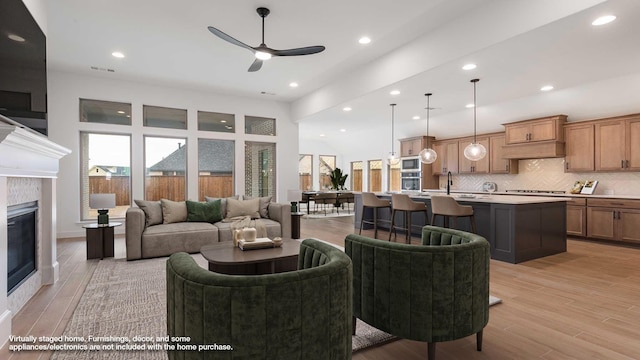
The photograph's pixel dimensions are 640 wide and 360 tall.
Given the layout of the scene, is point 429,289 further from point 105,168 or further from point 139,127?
point 105,168

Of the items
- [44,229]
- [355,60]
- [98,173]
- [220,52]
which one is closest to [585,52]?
[355,60]

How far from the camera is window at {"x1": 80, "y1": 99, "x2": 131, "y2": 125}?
20.2 feet

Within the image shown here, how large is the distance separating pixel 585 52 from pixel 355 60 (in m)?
3.06

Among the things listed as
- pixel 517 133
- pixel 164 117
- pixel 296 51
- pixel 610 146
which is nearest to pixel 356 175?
pixel 517 133

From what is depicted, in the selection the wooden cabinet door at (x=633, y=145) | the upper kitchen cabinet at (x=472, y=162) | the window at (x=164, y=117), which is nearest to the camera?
the wooden cabinet door at (x=633, y=145)

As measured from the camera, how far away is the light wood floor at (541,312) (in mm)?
2070

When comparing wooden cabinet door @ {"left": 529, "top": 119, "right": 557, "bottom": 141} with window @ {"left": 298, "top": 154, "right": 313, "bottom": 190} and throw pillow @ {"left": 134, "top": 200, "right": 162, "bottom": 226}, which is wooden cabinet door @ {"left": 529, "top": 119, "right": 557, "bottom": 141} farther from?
window @ {"left": 298, "top": 154, "right": 313, "bottom": 190}

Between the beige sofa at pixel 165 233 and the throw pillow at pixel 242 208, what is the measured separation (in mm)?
253

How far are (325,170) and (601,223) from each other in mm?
8661

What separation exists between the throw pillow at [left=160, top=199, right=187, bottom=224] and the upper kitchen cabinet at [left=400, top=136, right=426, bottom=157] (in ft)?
22.2

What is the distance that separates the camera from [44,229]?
3.37 metres

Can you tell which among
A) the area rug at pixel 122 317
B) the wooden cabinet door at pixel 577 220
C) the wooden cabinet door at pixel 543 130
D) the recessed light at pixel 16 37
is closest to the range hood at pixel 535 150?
the wooden cabinet door at pixel 543 130

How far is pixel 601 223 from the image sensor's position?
18.6 ft

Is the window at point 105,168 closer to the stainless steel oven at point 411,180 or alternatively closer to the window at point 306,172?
the window at point 306,172
